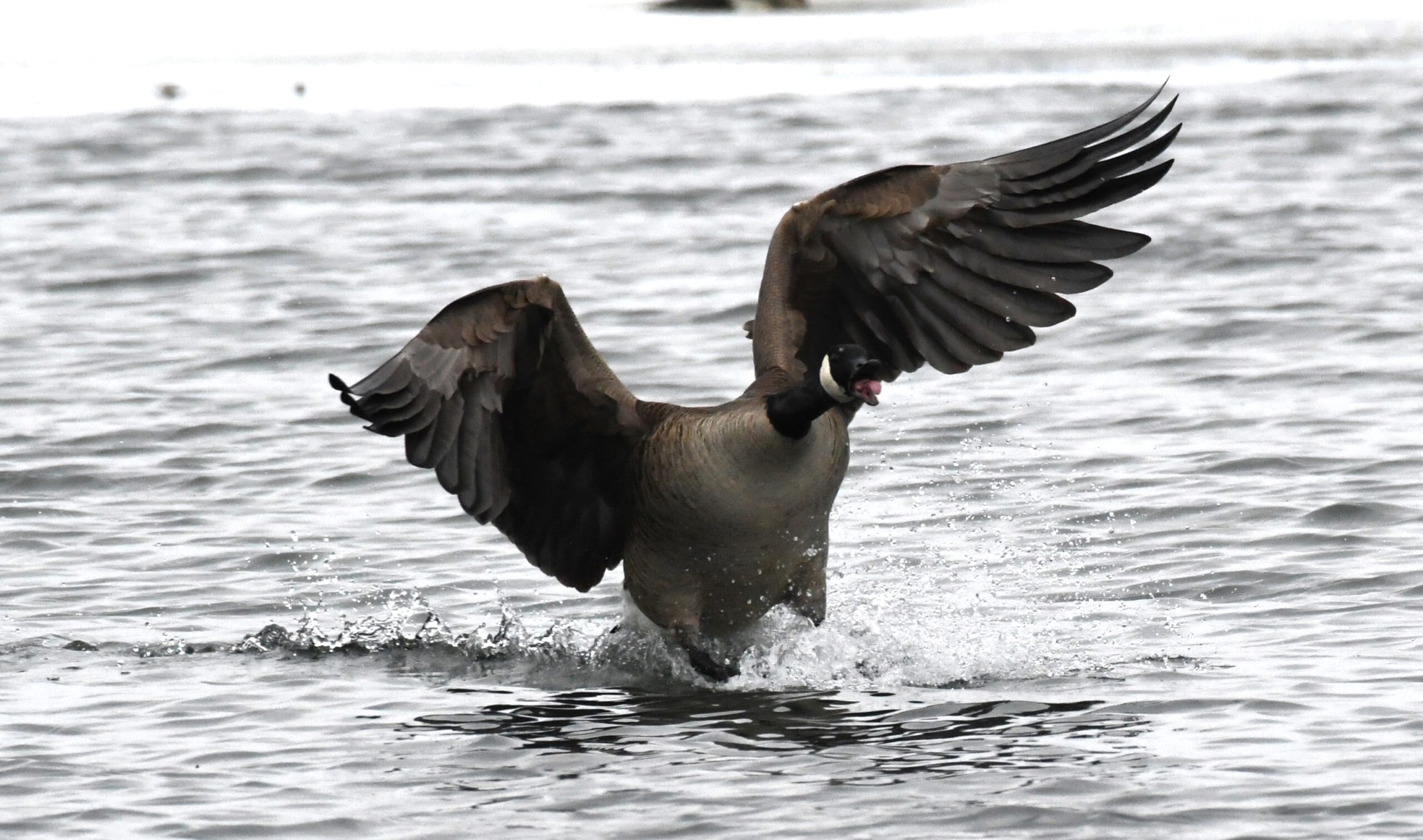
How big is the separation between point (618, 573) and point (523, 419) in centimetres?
207

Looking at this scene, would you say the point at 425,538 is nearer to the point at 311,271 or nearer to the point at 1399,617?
the point at 1399,617

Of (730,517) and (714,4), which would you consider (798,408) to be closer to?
(730,517)

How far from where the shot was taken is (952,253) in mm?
8562

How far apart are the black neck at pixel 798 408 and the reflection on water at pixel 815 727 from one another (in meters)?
0.94

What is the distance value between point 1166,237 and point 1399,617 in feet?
28.2

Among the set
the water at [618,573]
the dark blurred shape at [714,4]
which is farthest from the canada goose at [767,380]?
the dark blurred shape at [714,4]

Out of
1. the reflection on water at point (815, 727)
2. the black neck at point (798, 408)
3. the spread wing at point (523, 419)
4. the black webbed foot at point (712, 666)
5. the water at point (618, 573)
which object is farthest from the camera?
the black webbed foot at point (712, 666)

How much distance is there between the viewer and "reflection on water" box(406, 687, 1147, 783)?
7.05 m

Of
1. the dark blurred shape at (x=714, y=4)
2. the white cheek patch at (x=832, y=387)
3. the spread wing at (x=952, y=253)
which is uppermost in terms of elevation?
the dark blurred shape at (x=714, y=4)

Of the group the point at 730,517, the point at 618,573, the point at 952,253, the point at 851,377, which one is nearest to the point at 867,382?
the point at 851,377

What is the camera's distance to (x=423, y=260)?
54.9 ft

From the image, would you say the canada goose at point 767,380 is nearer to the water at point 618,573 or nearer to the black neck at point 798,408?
the black neck at point 798,408

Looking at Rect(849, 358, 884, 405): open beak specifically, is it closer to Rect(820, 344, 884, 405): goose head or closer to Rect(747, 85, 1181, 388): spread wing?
Rect(820, 344, 884, 405): goose head

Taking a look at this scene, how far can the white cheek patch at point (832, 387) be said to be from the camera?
7711 millimetres
